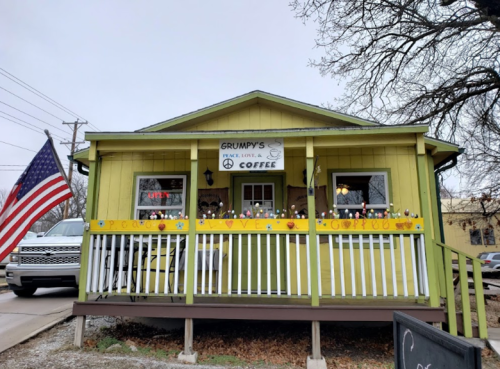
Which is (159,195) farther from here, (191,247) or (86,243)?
(191,247)

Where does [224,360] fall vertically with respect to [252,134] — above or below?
below

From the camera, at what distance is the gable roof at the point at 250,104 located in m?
6.22

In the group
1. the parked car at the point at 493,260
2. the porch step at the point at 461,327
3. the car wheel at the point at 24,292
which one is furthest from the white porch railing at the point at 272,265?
the parked car at the point at 493,260

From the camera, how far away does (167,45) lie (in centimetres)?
2191

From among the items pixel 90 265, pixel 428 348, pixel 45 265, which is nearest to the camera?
pixel 428 348

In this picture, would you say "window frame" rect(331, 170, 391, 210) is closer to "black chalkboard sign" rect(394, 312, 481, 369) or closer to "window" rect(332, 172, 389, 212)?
"window" rect(332, 172, 389, 212)

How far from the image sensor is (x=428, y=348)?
5.61ft

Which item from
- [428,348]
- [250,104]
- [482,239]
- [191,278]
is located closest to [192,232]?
[191,278]

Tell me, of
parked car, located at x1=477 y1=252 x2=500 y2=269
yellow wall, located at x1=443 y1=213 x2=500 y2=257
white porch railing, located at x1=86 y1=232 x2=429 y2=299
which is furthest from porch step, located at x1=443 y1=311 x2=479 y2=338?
yellow wall, located at x1=443 y1=213 x2=500 y2=257

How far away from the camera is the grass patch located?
4496 millimetres

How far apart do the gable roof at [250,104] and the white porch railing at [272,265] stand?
2.11 meters

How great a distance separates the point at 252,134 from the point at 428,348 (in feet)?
12.9

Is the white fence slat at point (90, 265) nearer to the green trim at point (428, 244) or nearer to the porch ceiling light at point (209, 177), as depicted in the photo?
the porch ceiling light at point (209, 177)

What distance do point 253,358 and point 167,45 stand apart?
69.7ft
